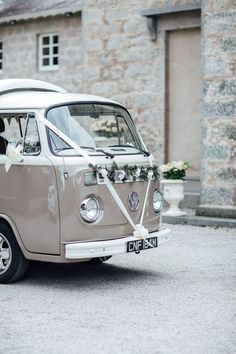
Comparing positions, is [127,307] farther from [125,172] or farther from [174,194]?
[174,194]

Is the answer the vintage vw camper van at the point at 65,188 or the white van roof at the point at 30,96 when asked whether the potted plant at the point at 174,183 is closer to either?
the white van roof at the point at 30,96

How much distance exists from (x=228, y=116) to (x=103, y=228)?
5.93 metres

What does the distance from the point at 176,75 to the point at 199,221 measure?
13.4 feet

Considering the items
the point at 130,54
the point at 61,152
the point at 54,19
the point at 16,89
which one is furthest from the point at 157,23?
the point at 61,152

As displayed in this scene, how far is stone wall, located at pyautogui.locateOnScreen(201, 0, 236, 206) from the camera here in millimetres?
13117

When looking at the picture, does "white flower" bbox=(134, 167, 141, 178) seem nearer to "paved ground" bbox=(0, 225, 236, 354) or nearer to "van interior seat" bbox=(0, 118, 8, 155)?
"paved ground" bbox=(0, 225, 236, 354)

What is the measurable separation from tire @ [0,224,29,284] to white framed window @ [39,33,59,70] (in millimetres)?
13361

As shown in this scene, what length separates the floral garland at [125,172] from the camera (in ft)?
25.9

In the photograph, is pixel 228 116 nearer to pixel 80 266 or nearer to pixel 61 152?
pixel 80 266

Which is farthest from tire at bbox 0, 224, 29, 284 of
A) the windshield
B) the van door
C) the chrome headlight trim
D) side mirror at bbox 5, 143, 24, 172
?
the windshield

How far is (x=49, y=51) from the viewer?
2100cm

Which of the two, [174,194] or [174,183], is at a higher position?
[174,183]

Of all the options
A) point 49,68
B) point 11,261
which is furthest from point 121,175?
point 49,68

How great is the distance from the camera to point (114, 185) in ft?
26.1
